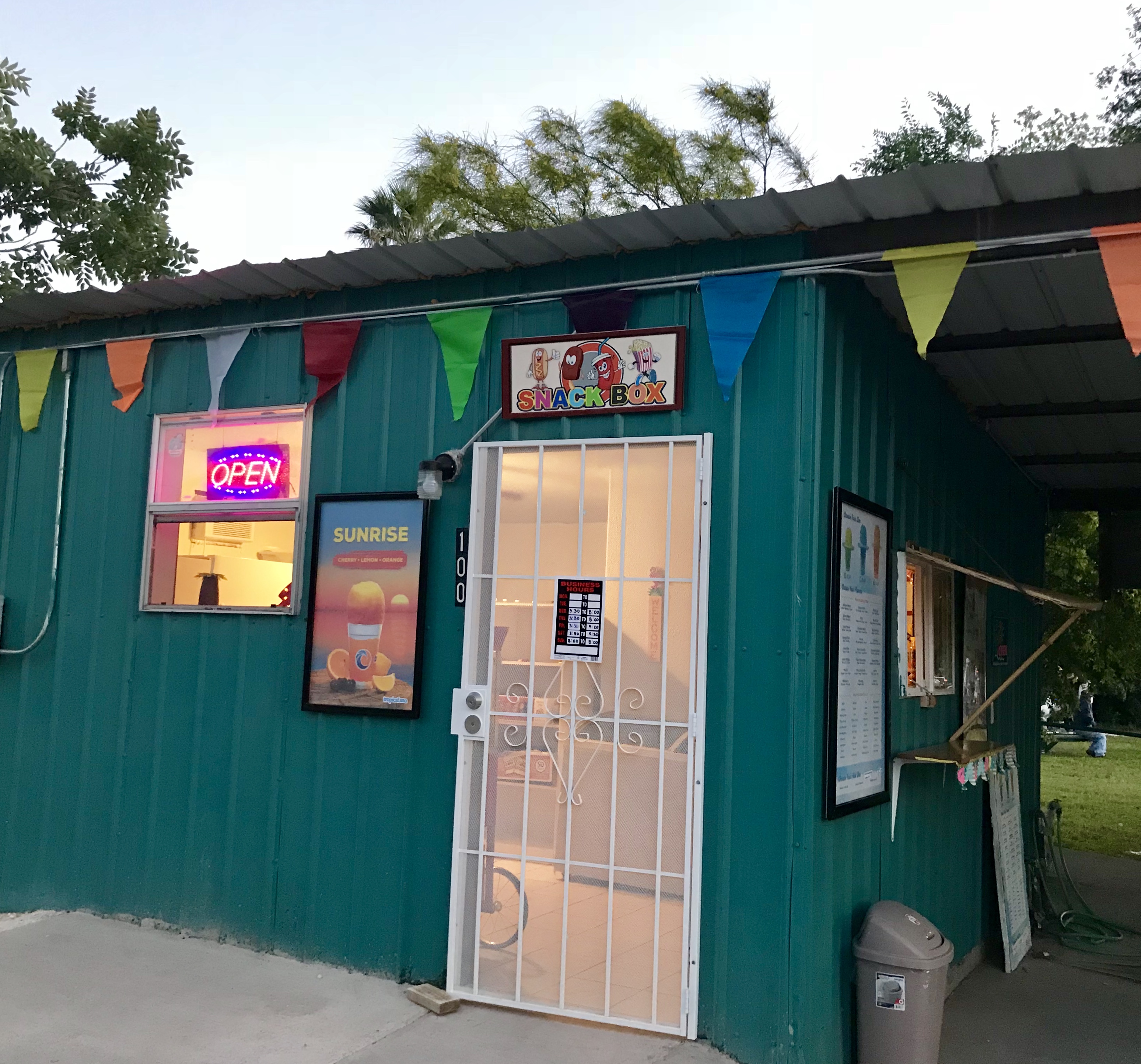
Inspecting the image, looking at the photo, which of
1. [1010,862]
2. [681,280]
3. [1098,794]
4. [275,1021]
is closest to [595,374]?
[681,280]

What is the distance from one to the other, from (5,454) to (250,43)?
24.7 ft

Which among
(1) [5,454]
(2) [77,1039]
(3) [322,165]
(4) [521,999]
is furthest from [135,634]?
(3) [322,165]

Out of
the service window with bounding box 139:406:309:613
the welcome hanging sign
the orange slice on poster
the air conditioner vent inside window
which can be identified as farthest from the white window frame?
the air conditioner vent inside window

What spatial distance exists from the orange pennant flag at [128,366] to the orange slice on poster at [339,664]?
1.88 metres

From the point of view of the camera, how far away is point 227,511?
17.3 feet

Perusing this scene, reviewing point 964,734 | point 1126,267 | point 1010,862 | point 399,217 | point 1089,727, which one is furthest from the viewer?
point 1089,727

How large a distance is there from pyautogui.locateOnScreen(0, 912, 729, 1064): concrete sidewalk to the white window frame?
2.16 metres

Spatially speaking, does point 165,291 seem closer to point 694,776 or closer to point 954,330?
point 694,776

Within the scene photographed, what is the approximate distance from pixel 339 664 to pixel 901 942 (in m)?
2.65

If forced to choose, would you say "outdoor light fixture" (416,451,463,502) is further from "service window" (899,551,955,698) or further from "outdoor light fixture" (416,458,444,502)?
"service window" (899,551,955,698)

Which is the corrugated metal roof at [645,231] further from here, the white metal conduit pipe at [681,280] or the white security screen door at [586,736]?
the white security screen door at [586,736]

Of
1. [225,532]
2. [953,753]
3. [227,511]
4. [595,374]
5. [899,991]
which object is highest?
[595,374]

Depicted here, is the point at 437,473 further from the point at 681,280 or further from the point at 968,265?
the point at 968,265

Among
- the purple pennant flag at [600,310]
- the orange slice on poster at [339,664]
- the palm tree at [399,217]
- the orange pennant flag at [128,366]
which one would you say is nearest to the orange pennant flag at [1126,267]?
the purple pennant flag at [600,310]
